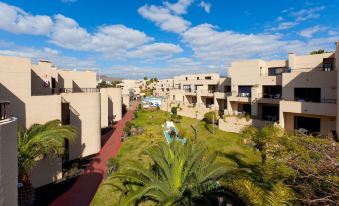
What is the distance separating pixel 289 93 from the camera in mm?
26359

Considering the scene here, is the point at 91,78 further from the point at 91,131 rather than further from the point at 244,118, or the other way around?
the point at 244,118

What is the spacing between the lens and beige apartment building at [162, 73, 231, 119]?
41.3 meters

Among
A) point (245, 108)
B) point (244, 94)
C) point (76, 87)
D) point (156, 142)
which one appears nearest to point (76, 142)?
point (156, 142)

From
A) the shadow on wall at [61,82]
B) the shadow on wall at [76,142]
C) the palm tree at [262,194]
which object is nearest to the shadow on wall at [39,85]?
the shadow on wall at [76,142]

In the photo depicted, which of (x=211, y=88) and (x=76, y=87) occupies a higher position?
(x=211, y=88)

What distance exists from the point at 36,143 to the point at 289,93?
2633 cm

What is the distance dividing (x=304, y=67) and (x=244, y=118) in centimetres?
1079

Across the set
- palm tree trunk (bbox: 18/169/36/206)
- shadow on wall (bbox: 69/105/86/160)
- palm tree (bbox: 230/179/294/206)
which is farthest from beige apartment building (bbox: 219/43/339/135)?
palm tree trunk (bbox: 18/169/36/206)

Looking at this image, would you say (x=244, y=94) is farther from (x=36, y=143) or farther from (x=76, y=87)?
(x=36, y=143)

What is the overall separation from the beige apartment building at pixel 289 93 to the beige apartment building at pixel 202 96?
471 centimetres

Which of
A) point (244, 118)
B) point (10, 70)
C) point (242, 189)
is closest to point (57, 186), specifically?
point (10, 70)

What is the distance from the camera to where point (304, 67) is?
3023 centimetres

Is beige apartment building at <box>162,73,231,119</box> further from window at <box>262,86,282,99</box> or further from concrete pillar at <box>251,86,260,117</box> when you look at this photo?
window at <box>262,86,282,99</box>

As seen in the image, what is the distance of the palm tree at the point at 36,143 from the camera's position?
44.5ft
